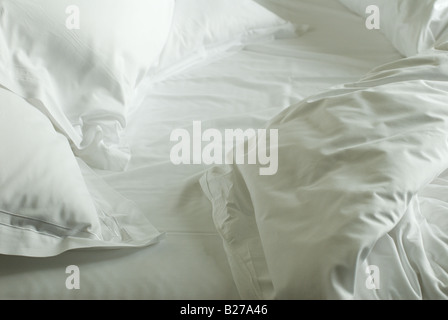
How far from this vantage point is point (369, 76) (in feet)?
3.86

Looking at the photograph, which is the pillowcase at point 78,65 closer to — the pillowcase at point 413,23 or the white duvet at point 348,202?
the white duvet at point 348,202

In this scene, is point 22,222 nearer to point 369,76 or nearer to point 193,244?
point 193,244

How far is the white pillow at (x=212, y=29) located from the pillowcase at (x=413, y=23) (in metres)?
0.27

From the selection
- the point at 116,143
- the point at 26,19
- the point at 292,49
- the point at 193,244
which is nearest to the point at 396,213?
the point at 193,244

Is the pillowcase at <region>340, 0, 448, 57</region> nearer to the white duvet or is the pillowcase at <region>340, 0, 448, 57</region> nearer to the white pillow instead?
the white pillow

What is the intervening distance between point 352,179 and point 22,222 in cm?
47

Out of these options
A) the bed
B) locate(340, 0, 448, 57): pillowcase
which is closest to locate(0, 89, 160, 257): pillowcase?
the bed

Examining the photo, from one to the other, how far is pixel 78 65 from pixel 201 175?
13.6 inches

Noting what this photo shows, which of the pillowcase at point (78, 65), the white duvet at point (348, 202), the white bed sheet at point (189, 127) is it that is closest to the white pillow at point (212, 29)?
the white bed sheet at point (189, 127)

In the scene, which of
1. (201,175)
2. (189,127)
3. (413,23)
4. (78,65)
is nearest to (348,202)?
(201,175)

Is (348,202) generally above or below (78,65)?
below

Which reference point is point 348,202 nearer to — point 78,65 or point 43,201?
point 43,201

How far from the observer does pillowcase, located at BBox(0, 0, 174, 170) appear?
3.75 feet

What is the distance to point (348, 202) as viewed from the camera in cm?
80
